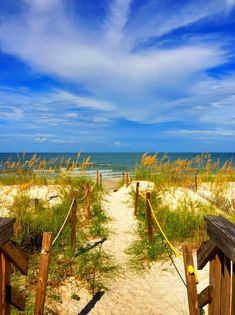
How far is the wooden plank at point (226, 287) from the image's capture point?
2123mm

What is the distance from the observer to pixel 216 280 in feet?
7.66

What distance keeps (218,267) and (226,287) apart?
0.17 m

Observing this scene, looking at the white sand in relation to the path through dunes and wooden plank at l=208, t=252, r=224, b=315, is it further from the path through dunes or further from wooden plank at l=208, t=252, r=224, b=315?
wooden plank at l=208, t=252, r=224, b=315

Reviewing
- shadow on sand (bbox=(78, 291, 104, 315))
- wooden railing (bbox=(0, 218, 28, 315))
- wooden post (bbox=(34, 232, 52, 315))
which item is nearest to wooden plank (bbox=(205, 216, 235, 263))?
wooden railing (bbox=(0, 218, 28, 315))

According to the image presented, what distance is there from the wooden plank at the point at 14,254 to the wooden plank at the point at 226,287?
1.35m

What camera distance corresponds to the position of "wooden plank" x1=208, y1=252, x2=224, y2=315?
2.29m

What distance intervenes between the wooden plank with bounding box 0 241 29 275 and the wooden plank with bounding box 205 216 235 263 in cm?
130

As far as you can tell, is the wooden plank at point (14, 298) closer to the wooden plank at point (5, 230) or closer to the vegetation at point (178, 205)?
the wooden plank at point (5, 230)

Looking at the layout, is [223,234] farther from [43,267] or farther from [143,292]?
[143,292]

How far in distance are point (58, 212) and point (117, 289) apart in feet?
10.2

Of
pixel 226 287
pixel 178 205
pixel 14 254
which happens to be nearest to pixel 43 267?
pixel 14 254

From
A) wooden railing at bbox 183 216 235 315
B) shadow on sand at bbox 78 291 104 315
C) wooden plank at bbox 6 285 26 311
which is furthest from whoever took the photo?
shadow on sand at bbox 78 291 104 315

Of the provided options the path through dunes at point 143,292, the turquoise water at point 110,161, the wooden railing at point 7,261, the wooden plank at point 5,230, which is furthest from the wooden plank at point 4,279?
the turquoise water at point 110,161

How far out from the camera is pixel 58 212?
25.0 ft
